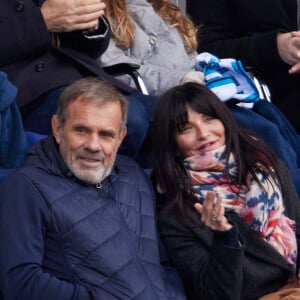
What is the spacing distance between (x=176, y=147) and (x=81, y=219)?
0.61 meters

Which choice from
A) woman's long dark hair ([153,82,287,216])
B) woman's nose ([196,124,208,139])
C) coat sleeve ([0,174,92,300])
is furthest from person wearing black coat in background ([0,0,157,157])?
coat sleeve ([0,174,92,300])

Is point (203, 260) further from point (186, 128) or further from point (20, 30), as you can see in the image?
point (20, 30)

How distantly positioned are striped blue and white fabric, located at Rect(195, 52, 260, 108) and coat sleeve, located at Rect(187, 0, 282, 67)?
321 mm

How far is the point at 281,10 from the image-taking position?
13.1 ft

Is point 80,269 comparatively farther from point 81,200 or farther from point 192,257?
point 192,257

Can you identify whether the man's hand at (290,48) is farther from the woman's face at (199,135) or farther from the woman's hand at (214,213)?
the woman's hand at (214,213)

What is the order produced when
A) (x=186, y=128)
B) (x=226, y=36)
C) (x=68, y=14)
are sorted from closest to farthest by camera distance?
(x=186, y=128) → (x=68, y=14) → (x=226, y=36)

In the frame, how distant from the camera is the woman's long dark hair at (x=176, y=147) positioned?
117 inches

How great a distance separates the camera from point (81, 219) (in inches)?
101

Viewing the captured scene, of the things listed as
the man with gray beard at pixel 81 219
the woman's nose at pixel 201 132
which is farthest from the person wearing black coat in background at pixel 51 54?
the man with gray beard at pixel 81 219

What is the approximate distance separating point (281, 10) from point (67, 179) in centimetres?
183

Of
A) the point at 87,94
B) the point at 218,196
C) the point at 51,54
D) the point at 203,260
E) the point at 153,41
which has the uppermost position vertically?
the point at 87,94

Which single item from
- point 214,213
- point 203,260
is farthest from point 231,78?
point 214,213

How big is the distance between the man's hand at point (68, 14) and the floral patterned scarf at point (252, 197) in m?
0.76
